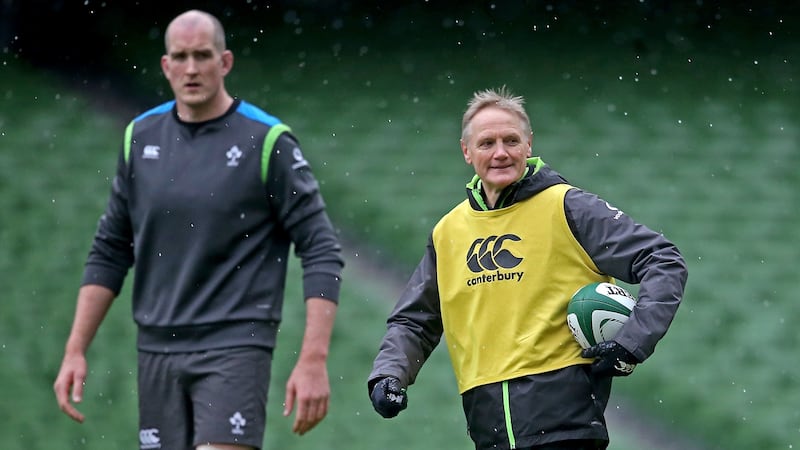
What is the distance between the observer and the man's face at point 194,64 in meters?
5.56

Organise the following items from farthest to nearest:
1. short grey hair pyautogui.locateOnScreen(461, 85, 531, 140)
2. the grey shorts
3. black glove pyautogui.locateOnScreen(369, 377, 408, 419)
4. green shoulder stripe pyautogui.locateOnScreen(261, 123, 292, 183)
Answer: green shoulder stripe pyautogui.locateOnScreen(261, 123, 292, 183), the grey shorts, short grey hair pyautogui.locateOnScreen(461, 85, 531, 140), black glove pyautogui.locateOnScreen(369, 377, 408, 419)

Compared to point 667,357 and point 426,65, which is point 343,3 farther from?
point 667,357

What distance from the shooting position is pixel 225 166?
18.2 ft

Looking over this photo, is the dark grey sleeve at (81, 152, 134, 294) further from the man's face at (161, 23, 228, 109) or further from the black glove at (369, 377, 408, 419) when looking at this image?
the black glove at (369, 377, 408, 419)

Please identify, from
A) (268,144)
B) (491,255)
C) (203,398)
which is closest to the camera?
(491,255)

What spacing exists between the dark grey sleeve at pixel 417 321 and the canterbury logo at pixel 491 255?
268mm

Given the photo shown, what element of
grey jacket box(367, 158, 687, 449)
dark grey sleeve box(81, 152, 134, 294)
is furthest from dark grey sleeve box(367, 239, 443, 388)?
dark grey sleeve box(81, 152, 134, 294)

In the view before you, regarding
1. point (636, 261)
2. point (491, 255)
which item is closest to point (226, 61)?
point (491, 255)

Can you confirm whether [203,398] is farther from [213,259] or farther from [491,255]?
[491,255]

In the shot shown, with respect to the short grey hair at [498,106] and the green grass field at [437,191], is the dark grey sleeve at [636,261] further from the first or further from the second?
the green grass field at [437,191]

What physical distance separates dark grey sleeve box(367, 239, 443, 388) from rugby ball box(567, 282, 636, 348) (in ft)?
2.20

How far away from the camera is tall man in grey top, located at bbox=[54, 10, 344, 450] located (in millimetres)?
5371

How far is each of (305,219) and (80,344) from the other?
3.54 ft

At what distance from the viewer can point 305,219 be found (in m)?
5.56
